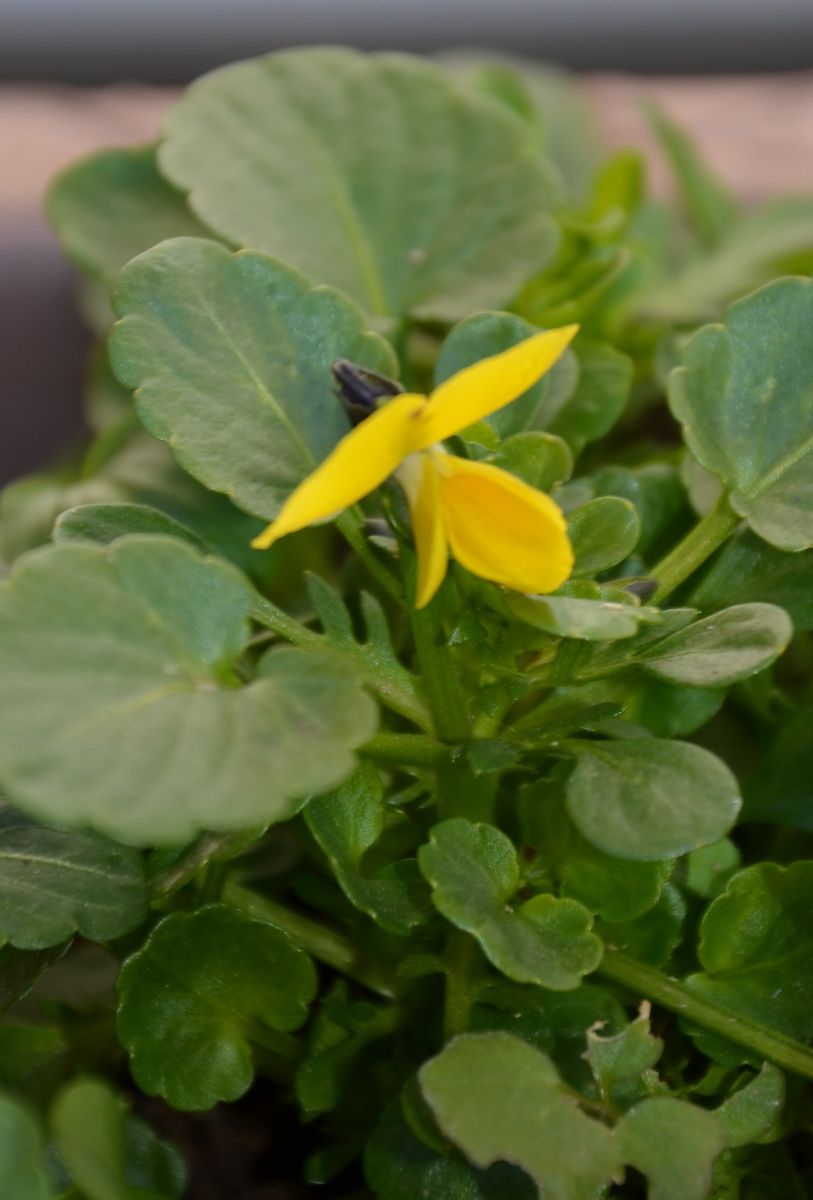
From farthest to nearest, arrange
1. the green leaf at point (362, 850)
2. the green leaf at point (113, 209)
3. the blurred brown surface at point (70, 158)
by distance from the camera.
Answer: the blurred brown surface at point (70, 158) < the green leaf at point (113, 209) < the green leaf at point (362, 850)

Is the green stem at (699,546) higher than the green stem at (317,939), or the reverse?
the green stem at (699,546)

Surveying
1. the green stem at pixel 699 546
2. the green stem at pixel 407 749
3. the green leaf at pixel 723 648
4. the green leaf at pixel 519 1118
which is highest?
the green leaf at pixel 723 648

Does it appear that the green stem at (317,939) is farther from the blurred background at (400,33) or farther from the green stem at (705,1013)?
the blurred background at (400,33)

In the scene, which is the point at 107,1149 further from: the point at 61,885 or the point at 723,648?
the point at 723,648

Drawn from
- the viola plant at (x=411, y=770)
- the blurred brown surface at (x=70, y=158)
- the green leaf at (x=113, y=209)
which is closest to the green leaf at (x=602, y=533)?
the viola plant at (x=411, y=770)

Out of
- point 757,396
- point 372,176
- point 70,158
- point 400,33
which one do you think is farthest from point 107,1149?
point 400,33

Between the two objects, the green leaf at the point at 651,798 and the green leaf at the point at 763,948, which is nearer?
the green leaf at the point at 651,798

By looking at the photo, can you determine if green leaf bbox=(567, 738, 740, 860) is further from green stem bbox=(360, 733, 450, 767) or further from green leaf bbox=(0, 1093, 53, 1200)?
green leaf bbox=(0, 1093, 53, 1200)

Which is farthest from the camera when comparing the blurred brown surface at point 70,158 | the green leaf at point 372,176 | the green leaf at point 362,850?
the blurred brown surface at point 70,158
